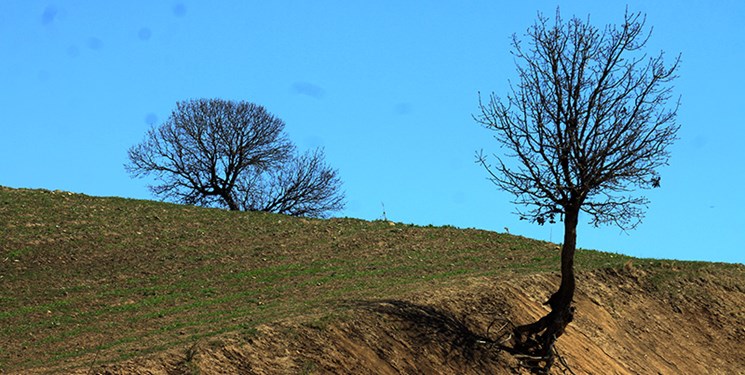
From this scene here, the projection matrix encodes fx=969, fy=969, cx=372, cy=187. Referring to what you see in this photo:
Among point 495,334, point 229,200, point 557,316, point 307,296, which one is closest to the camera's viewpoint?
point 557,316

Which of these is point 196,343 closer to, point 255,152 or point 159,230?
point 159,230

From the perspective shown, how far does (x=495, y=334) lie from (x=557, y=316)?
147 cm

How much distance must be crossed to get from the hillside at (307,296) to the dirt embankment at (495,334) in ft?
0.15

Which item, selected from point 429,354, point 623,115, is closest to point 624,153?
point 623,115

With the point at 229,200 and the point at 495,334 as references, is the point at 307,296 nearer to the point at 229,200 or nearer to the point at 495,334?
the point at 495,334

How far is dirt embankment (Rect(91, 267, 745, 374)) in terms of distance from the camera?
18062mm

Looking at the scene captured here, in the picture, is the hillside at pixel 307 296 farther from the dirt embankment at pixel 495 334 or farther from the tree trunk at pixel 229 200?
the tree trunk at pixel 229 200

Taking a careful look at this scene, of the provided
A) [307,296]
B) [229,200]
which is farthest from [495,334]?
[229,200]

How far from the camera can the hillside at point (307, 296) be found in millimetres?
18922

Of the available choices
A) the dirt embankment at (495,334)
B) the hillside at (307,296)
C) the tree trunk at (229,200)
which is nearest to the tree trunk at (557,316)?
the dirt embankment at (495,334)

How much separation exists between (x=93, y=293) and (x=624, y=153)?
14183mm

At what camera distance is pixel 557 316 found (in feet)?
69.7

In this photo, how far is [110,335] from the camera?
20.8 metres


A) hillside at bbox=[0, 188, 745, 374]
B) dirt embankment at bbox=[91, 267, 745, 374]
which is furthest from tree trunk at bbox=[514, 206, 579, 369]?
hillside at bbox=[0, 188, 745, 374]
